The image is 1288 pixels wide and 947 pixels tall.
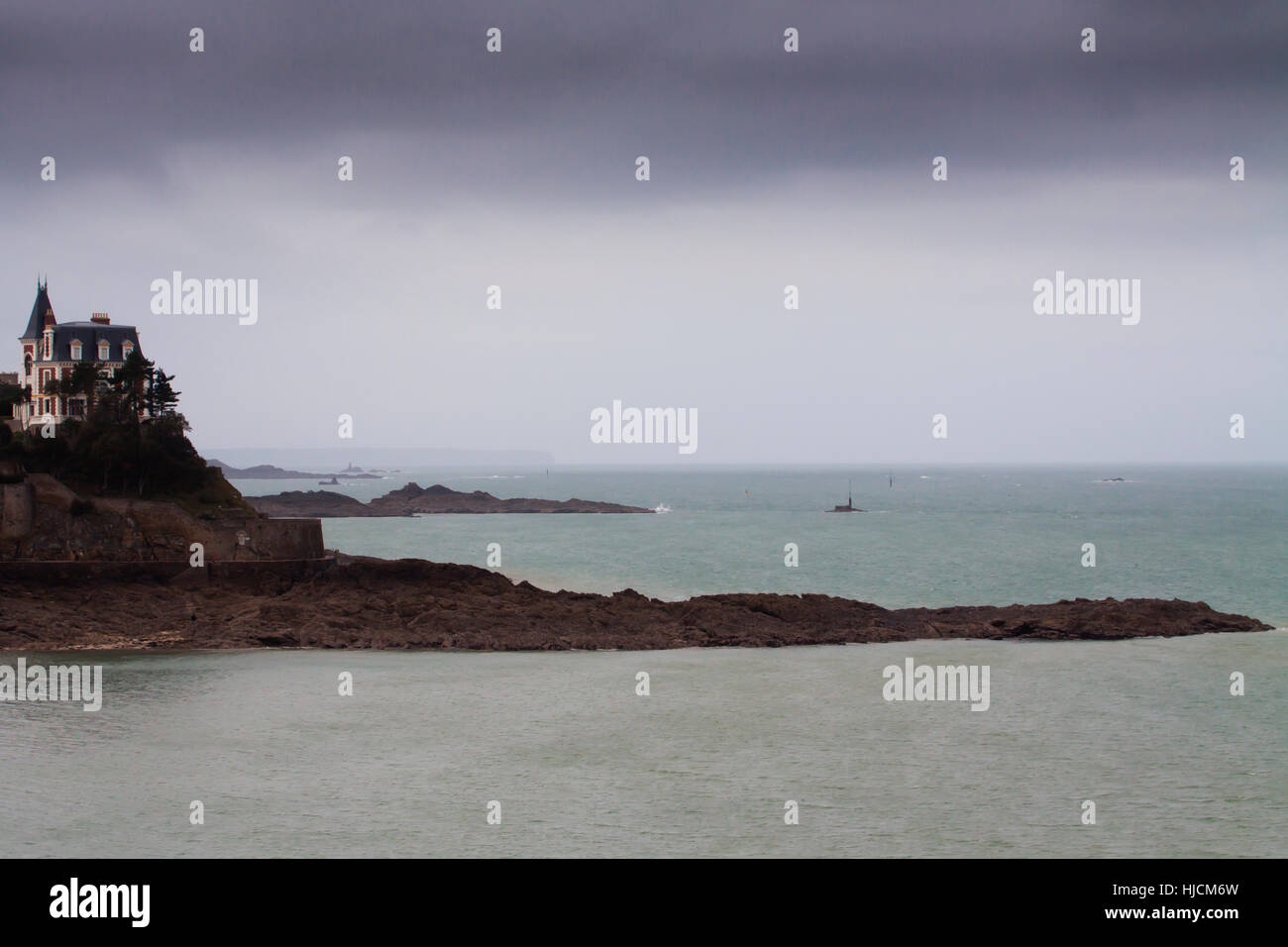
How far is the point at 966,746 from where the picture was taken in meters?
31.5

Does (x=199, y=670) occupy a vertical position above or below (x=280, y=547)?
below

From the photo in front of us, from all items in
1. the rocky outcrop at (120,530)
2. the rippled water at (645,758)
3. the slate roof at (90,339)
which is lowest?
the rippled water at (645,758)

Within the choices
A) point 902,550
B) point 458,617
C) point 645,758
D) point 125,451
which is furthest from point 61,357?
point 902,550

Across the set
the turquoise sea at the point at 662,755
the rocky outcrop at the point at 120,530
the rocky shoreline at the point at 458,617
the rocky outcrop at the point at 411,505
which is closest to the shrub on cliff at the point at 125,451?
the rocky outcrop at the point at 120,530

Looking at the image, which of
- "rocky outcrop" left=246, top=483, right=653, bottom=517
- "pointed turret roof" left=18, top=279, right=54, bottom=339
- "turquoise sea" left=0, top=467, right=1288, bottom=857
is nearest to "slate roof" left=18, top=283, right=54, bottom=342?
"pointed turret roof" left=18, top=279, right=54, bottom=339

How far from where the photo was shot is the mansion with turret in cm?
6272

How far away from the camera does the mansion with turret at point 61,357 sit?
206ft

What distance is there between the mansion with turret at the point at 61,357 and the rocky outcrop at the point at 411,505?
79.1m

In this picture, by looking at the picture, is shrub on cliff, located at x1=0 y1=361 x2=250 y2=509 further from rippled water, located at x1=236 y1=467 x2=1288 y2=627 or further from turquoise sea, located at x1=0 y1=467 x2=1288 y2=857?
rippled water, located at x1=236 y1=467 x2=1288 y2=627

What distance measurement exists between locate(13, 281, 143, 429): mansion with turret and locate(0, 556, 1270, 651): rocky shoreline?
48.7 feet

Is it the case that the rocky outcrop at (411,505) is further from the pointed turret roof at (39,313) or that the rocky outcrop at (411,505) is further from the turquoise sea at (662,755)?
the turquoise sea at (662,755)
